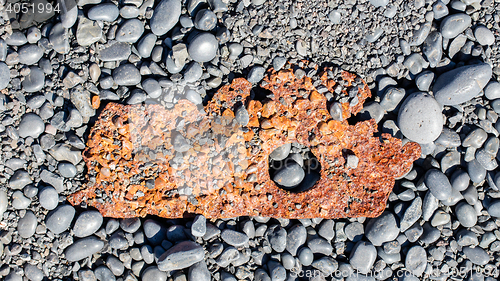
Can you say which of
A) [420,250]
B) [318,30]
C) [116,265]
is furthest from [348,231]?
[116,265]

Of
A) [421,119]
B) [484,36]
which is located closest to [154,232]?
[421,119]

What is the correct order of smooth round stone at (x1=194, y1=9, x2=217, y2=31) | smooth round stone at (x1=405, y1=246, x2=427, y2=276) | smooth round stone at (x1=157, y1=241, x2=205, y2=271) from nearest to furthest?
smooth round stone at (x1=157, y1=241, x2=205, y2=271)
smooth round stone at (x1=194, y1=9, x2=217, y2=31)
smooth round stone at (x1=405, y1=246, x2=427, y2=276)

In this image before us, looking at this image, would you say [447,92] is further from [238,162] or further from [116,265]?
[116,265]

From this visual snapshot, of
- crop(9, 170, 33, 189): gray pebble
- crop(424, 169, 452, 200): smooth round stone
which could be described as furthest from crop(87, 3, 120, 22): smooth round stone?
crop(424, 169, 452, 200): smooth round stone

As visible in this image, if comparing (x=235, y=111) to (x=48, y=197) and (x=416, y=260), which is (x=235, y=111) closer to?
(x=48, y=197)

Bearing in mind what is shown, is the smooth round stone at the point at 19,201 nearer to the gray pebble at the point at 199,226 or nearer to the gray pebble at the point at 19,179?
the gray pebble at the point at 19,179

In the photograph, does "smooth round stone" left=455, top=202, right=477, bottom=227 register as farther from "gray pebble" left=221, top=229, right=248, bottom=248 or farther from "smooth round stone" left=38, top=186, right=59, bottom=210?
"smooth round stone" left=38, top=186, right=59, bottom=210
